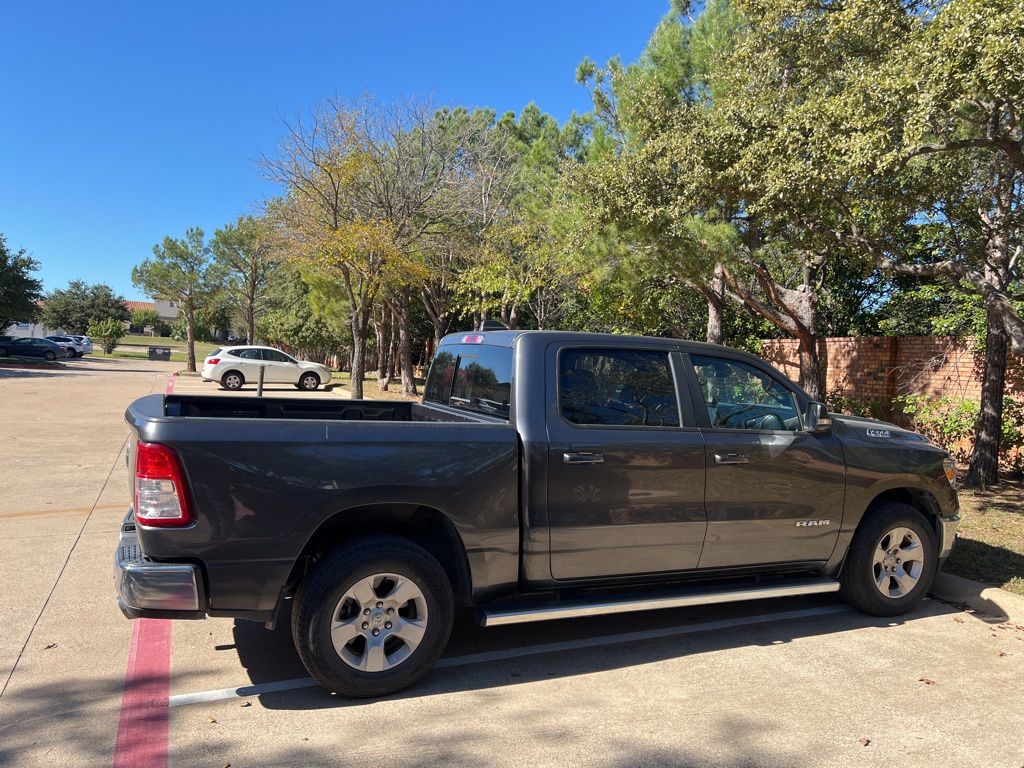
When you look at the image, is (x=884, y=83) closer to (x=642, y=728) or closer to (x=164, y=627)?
(x=642, y=728)

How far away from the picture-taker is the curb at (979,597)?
5133 mm

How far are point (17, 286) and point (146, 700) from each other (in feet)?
148

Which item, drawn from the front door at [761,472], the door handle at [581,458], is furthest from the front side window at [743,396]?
the door handle at [581,458]

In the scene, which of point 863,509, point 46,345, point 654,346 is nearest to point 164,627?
point 654,346

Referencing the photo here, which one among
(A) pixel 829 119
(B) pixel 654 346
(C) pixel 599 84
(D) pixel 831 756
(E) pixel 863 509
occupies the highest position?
(C) pixel 599 84

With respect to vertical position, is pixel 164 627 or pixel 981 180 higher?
pixel 981 180

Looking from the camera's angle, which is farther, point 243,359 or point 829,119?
point 243,359

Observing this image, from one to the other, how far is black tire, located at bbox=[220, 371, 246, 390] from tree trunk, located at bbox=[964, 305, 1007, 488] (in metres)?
22.8

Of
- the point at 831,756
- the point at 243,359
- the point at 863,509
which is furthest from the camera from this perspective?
the point at 243,359

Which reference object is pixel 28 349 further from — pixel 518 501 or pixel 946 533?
pixel 946 533

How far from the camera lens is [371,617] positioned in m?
3.59

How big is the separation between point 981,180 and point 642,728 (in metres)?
9.53

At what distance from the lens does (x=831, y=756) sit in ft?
10.6

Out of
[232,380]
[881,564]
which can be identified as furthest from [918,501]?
[232,380]
